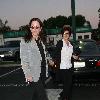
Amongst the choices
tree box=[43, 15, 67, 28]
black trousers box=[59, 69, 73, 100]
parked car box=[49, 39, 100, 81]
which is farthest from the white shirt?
tree box=[43, 15, 67, 28]

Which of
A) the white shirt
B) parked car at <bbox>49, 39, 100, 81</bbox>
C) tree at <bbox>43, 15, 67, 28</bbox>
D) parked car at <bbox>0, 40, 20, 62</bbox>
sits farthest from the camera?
tree at <bbox>43, 15, 67, 28</bbox>

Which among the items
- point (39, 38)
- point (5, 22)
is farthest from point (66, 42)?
point (5, 22)

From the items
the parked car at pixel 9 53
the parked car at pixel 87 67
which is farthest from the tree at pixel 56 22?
the parked car at pixel 87 67

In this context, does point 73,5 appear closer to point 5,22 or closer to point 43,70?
point 43,70

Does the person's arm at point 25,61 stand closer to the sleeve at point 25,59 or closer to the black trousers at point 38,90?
the sleeve at point 25,59

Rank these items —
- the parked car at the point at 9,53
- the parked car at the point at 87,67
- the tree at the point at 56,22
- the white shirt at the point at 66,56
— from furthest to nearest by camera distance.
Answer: the tree at the point at 56,22 → the parked car at the point at 9,53 → the parked car at the point at 87,67 → the white shirt at the point at 66,56

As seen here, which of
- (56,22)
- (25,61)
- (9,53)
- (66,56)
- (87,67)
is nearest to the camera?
(25,61)

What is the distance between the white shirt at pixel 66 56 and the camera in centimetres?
941

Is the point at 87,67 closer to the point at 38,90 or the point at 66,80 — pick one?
the point at 66,80

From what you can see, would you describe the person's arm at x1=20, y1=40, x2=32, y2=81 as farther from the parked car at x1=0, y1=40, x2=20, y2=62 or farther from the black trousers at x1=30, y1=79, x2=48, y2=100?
the parked car at x1=0, y1=40, x2=20, y2=62

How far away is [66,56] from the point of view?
9477 millimetres

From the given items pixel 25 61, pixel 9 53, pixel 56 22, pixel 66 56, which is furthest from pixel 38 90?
pixel 56 22

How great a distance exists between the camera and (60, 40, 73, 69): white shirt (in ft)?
30.9

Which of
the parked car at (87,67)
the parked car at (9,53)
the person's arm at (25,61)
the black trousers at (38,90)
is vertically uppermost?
the person's arm at (25,61)
